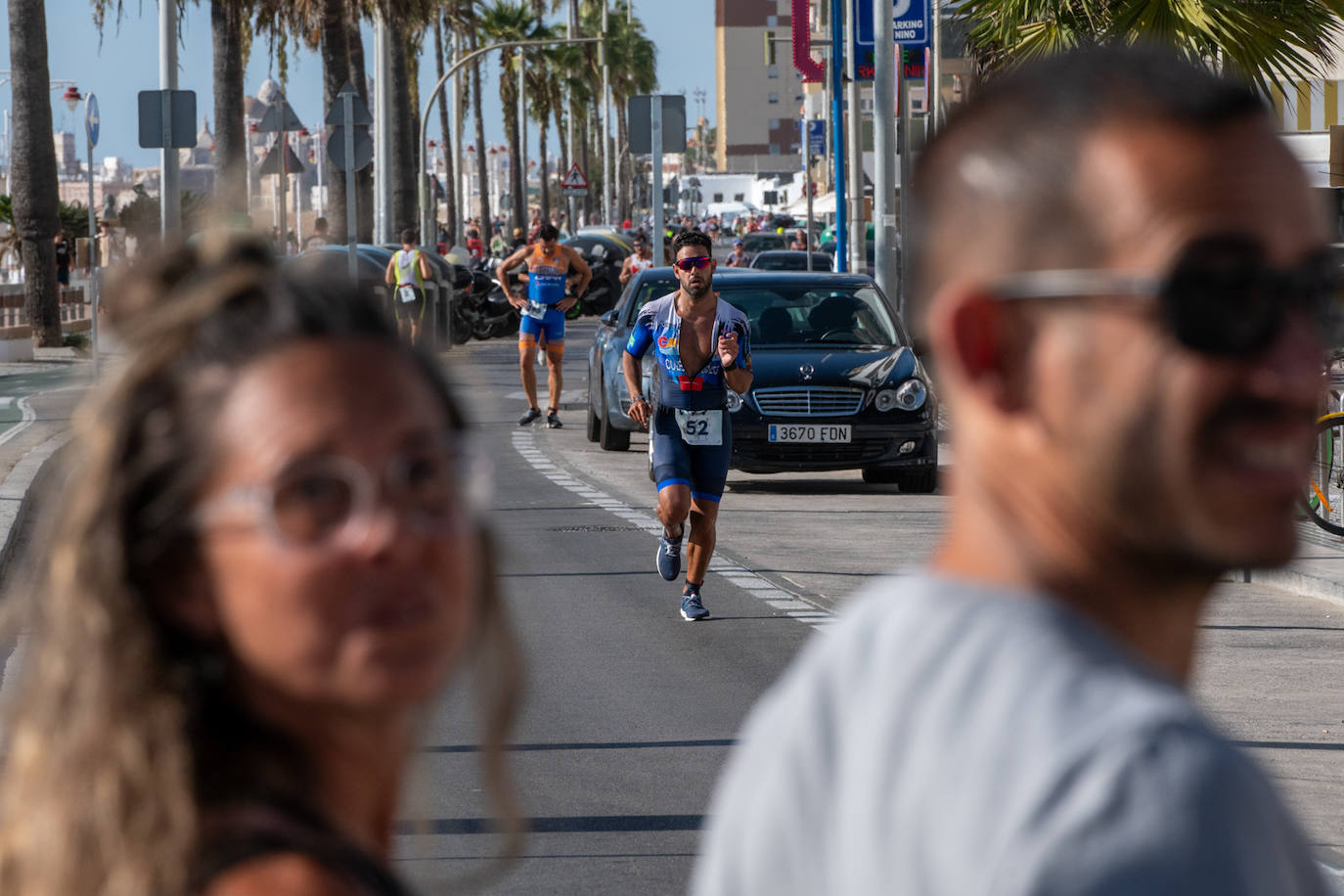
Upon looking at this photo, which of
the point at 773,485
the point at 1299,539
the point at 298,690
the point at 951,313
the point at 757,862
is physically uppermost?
the point at 951,313

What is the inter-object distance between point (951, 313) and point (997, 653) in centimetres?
26

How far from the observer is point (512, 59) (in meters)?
90.9

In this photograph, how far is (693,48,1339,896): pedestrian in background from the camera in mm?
1335

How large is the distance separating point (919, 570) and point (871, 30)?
897 inches

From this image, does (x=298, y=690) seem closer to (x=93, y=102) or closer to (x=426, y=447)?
(x=426, y=447)

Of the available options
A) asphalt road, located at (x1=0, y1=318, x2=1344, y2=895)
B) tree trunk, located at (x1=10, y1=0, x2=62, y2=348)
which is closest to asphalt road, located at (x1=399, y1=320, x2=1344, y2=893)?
asphalt road, located at (x1=0, y1=318, x2=1344, y2=895)

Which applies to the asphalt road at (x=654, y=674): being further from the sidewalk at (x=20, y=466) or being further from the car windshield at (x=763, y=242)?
the car windshield at (x=763, y=242)

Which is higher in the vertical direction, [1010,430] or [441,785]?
[1010,430]

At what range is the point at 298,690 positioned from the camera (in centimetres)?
159

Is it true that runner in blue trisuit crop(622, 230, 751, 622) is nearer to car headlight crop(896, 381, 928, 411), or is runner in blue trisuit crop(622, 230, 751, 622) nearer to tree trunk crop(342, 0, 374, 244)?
car headlight crop(896, 381, 928, 411)

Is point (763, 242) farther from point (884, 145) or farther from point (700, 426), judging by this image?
point (700, 426)

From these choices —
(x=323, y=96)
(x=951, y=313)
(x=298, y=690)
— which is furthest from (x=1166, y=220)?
(x=323, y=96)

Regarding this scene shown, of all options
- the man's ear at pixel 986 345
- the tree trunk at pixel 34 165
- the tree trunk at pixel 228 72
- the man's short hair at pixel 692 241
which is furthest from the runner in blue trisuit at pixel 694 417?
the tree trunk at pixel 228 72

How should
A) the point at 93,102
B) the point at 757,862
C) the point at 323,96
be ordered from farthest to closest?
the point at 323,96
the point at 93,102
the point at 757,862
